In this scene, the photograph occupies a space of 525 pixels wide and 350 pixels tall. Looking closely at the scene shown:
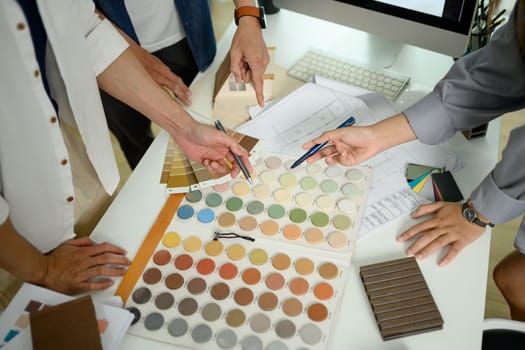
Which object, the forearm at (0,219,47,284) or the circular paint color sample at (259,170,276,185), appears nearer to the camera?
the forearm at (0,219,47,284)

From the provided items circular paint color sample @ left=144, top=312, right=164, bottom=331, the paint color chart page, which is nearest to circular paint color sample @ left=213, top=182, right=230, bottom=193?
the paint color chart page

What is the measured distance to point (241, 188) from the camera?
1.03 meters

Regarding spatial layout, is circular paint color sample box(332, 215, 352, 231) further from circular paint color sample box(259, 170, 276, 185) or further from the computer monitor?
the computer monitor

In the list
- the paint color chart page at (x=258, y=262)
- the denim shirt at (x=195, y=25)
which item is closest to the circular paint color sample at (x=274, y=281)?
the paint color chart page at (x=258, y=262)

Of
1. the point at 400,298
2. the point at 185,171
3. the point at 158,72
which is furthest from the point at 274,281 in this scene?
the point at 158,72

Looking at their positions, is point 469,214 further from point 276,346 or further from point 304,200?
point 276,346

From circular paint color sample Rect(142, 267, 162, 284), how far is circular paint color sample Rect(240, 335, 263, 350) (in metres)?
0.22

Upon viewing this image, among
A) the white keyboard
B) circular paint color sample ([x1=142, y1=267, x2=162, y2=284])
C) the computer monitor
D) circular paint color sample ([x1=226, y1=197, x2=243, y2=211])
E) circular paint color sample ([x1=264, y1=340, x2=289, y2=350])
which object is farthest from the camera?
the white keyboard

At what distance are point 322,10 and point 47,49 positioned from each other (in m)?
0.78

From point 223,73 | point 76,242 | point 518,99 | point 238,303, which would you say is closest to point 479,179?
point 518,99

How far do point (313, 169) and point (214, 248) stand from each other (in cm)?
31

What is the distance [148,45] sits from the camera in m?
1.38

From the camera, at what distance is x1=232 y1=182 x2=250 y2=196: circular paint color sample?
40.3 inches

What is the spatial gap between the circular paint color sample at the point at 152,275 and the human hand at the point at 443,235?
1.69 ft
